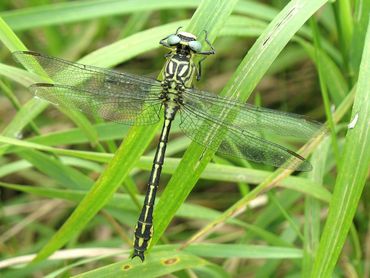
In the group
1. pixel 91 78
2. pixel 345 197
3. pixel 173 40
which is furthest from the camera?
pixel 173 40

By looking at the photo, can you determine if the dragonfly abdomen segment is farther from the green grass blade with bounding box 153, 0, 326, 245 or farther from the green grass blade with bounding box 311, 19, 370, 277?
the green grass blade with bounding box 311, 19, 370, 277

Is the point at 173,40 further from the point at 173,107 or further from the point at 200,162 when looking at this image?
the point at 200,162

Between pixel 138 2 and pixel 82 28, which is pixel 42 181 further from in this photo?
pixel 138 2

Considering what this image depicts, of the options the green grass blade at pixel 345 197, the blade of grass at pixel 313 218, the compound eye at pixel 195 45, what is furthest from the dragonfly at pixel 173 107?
the blade of grass at pixel 313 218

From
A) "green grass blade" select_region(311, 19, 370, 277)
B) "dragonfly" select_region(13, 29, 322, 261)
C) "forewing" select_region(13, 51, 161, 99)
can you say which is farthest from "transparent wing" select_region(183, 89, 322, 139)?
"forewing" select_region(13, 51, 161, 99)

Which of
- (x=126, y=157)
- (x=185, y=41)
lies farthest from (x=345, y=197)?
(x=185, y=41)

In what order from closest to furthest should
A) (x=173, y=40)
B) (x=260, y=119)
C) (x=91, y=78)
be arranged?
(x=260, y=119), (x=91, y=78), (x=173, y=40)

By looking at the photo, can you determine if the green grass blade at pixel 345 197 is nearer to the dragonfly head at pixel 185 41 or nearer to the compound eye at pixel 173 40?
the dragonfly head at pixel 185 41

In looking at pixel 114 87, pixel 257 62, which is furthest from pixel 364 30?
pixel 114 87
